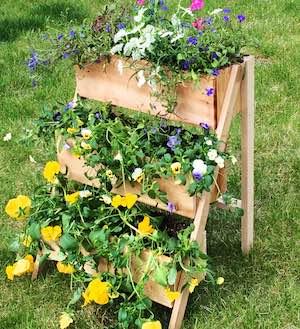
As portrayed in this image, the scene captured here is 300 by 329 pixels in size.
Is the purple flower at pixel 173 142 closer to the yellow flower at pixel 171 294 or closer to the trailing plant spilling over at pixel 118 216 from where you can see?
the trailing plant spilling over at pixel 118 216

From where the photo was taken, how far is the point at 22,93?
5039 mm

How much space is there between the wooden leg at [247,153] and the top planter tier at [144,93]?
0.17ft

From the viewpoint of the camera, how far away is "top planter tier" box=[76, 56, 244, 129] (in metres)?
2.58

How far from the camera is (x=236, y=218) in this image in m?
3.47

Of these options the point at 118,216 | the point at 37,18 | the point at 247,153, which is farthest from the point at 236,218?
the point at 37,18

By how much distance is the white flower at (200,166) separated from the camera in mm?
2537

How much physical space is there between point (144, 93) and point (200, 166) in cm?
43

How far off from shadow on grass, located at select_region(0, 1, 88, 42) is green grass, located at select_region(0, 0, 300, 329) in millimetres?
147

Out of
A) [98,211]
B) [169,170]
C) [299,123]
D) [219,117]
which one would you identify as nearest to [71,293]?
[98,211]

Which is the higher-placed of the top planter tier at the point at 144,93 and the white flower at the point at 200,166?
the top planter tier at the point at 144,93

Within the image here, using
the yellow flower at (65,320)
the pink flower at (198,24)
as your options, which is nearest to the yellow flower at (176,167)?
the pink flower at (198,24)

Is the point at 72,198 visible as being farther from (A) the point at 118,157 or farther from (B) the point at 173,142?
(B) the point at 173,142

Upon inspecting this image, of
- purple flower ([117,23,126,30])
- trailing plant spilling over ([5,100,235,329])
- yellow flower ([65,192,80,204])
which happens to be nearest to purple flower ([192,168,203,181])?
trailing plant spilling over ([5,100,235,329])

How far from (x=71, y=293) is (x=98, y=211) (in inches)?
18.3
